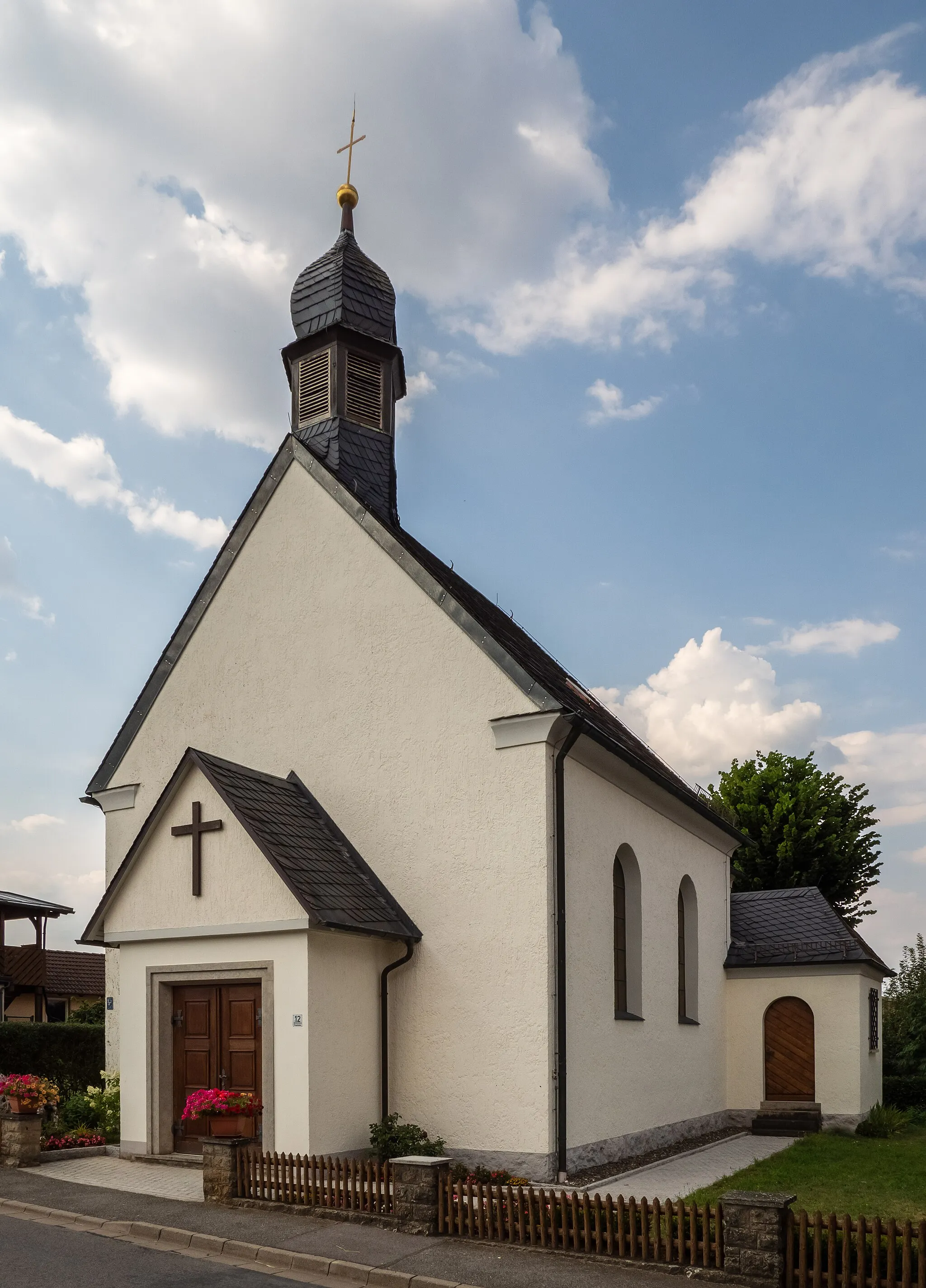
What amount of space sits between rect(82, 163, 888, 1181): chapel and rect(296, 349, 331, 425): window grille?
0.17ft

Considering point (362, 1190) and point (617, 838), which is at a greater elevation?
point (617, 838)

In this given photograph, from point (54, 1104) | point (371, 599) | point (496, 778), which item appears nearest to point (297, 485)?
point (371, 599)

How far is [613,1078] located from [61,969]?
32013 mm

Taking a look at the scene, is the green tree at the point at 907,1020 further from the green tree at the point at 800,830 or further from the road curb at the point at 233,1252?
the road curb at the point at 233,1252

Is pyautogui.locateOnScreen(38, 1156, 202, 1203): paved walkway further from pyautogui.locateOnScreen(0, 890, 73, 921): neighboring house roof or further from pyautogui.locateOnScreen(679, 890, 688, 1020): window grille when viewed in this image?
pyautogui.locateOnScreen(0, 890, 73, 921): neighboring house roof

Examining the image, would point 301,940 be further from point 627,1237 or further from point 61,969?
point 61,969

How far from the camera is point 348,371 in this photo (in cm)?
1905

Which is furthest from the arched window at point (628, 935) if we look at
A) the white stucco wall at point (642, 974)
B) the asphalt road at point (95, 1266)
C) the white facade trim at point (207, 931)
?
the asphalt road at point (95, 1266)

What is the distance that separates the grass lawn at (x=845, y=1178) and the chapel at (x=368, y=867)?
1.75 meters

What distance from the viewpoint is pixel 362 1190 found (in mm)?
10945

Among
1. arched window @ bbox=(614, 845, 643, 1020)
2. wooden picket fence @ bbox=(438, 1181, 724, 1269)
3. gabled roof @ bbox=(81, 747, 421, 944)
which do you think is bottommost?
wooden picket fence @ bbox=(438, 1181, 724, 1269)

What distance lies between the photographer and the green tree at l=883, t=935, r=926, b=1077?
26734 millimetres

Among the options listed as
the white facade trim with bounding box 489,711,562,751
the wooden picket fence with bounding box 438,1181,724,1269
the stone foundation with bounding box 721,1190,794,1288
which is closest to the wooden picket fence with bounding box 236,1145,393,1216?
the wooden picket fence with bounding box 438,1181,724,1269

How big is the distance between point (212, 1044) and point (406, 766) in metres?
4.16
